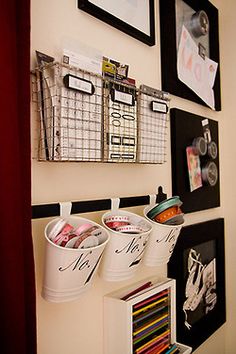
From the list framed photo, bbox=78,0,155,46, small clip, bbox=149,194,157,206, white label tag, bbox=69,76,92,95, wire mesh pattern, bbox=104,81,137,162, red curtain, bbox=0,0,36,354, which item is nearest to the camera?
red curtain, bbox=0,0,36,354

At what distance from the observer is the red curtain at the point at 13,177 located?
1.85 ft

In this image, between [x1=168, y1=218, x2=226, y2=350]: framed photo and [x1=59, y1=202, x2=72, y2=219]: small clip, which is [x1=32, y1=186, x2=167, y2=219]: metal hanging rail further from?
[x1=168, y1=218, x2=226, y2=350]: framed photo

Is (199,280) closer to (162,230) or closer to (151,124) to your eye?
(162,230)

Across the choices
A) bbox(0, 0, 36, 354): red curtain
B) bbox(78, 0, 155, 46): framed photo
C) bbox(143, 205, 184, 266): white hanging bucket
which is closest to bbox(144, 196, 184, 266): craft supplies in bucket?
bbox(143, 205, 184, 266): white hanging bucket

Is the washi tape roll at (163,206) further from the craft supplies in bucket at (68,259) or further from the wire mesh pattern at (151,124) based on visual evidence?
the craft supplies in bucket at (68,259)

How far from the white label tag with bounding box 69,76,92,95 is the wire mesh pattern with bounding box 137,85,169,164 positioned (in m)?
0.22

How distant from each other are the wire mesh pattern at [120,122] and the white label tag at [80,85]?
3.0 inches

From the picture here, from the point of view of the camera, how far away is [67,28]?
825mm

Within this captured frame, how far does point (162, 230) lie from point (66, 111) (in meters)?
Answer: 0.46

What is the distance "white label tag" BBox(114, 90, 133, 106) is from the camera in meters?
0.80

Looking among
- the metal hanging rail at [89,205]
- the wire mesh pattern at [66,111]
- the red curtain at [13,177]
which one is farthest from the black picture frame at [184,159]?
the red curtain at [13,177]

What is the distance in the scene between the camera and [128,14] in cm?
102

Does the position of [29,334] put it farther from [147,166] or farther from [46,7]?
[46,7]

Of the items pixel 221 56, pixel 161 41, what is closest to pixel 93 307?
pixel 161 41
